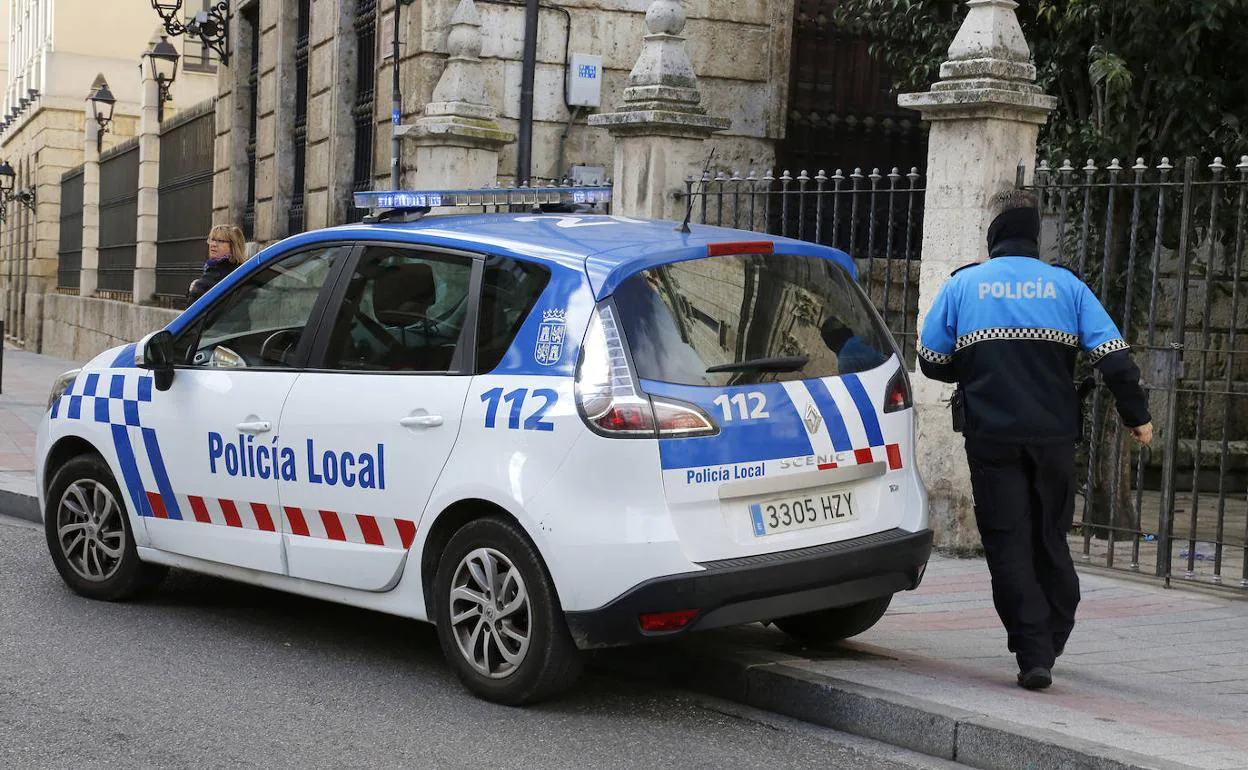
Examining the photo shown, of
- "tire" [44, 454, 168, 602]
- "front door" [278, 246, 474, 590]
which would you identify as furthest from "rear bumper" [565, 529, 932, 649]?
"tire" [44, 454, 168, 602]

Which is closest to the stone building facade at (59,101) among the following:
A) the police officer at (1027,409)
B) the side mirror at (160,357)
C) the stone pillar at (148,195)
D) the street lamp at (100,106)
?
the street lamp at (100,106)

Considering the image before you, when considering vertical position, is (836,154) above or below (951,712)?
above

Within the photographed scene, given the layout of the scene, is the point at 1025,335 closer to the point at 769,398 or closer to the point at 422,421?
the point at 769,398

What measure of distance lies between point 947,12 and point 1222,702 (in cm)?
710

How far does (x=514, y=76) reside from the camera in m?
13.6

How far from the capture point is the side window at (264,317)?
6.46m

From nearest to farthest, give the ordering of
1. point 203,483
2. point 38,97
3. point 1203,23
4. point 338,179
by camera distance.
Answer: point 203,483 → point 1203,23 → point 338,179 → point 38,97

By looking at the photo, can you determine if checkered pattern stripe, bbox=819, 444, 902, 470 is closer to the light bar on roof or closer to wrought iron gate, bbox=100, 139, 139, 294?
the light bar on roof

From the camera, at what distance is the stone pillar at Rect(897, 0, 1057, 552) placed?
848 cm

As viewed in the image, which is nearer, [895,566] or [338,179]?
[895,566]

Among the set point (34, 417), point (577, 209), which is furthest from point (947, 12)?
point (34, 417)

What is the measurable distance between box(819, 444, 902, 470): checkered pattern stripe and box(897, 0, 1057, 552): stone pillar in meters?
2.87

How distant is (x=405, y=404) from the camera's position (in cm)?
585

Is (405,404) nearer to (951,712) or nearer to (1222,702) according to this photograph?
(951,712)
